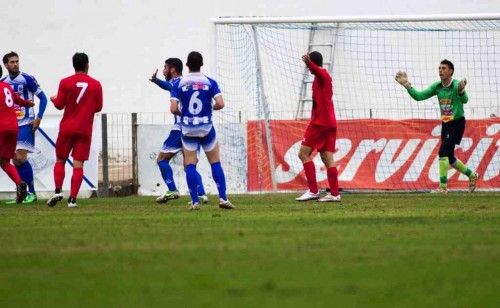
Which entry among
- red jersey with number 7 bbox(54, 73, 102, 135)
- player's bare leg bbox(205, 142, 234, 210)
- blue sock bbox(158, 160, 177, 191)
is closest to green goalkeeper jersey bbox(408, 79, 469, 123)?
blue sock bbox(158, 160, 177, 191)

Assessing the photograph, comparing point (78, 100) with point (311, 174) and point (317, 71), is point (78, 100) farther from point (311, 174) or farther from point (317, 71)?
point (311, 174)

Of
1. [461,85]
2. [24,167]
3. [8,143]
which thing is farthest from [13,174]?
[461,85]

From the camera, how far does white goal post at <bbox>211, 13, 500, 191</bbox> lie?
21422 millimetres

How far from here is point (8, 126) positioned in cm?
1766

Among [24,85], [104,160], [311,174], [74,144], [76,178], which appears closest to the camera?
[76,178]

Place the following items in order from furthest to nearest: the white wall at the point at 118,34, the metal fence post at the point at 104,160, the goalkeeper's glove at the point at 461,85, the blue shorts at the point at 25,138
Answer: the white wall at the point at 118,34
the metal fence post at the point at 104,160
the goalkeeper's glove at the point at 461,85
the blue shorts at the point at 25,138

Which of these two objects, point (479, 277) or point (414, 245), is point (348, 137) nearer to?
Answer: point (414, 245)

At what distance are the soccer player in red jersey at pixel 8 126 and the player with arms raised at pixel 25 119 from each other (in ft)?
2.15

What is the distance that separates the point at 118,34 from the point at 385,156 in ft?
28.2

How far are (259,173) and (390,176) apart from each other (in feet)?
6.90

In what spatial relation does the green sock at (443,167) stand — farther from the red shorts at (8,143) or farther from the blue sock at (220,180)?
the red shorts at (8,143)

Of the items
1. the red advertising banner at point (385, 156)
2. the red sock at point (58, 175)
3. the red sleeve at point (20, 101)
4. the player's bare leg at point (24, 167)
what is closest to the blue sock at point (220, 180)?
the red sock at point (58, 175)

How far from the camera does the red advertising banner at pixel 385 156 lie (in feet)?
70.1

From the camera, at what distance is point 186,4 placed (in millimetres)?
27953
